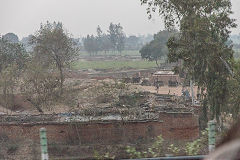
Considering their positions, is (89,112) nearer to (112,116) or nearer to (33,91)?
(112,116)

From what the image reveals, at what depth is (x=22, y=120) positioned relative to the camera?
40.4 ft

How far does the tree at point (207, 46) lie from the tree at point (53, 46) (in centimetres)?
1279

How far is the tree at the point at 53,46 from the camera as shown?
24453 mm

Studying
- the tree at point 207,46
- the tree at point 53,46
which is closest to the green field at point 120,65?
Result: the tree at point 53,46

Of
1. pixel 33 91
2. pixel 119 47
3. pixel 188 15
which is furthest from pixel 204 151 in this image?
pixel 119 47

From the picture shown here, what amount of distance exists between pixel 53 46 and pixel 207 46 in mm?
14746

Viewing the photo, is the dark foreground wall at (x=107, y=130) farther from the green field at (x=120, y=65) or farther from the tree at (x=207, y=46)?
the green field at (x=120, y=65)

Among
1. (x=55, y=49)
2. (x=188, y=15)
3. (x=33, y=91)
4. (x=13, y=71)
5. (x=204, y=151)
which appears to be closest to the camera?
(x=204, y=151)

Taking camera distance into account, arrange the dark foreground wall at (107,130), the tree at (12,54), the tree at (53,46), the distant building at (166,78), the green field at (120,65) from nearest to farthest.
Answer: the dark foreground wall at (107,130) → the tree at (53,46) → the tree at (12,54) → the distant building at (166,78) → the green field at (120,65)

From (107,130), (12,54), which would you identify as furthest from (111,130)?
(12,54)

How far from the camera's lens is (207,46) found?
12.3m

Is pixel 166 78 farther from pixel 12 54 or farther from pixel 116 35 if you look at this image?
pixel 116 35

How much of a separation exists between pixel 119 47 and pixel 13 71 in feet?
196

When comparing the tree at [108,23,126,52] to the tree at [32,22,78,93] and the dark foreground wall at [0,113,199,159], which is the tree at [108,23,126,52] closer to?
the tree at [32,22,78,93]
